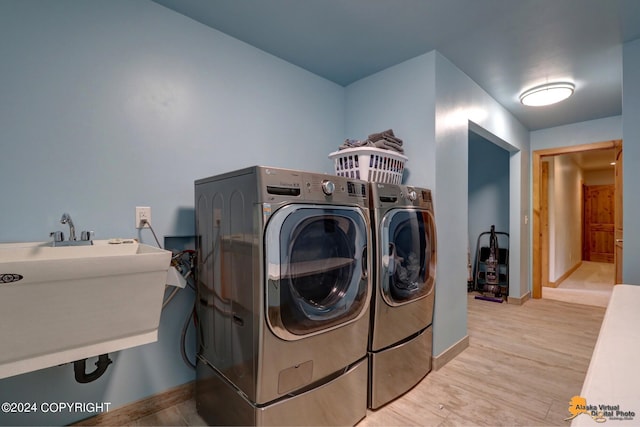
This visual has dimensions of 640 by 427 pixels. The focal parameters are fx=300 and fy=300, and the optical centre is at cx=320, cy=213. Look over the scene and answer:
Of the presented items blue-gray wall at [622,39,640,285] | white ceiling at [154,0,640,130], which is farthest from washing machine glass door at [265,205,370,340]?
blue-gray wall at [622,39,640,285]

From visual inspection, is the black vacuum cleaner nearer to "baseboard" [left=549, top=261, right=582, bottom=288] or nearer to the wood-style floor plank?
the wood-style floor plank

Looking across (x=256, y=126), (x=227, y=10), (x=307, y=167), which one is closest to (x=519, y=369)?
(x=307, y=167)

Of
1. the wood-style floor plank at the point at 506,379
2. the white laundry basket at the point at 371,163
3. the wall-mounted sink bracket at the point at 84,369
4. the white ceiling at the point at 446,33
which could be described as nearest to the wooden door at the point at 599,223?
the wood-style floor plank at the point at 506,379

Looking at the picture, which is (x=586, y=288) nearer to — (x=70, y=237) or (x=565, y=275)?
(x=565, y=275)

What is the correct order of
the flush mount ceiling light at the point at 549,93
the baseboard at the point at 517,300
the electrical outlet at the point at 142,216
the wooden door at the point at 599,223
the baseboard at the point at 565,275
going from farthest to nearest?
1. the wooden door at the point at 599,223
2. the baseboard at the point at 565,275
3. the baseboard at the point at 517,300
4. the flush mount ceiling light at the point at 549,93
5. the electrical outlet at the point at 142,216

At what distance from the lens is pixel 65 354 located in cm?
108

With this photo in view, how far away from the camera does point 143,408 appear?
167 centimetres

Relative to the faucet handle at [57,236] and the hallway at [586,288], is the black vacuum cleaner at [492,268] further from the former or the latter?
the faucet handle at [57,236]

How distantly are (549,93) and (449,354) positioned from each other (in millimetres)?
2502

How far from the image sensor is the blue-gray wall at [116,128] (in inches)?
53.4

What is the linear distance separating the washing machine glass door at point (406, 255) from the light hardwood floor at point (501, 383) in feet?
2.04

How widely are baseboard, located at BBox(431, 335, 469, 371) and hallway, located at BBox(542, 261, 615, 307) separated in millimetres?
2568

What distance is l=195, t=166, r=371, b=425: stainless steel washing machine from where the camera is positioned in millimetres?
1266

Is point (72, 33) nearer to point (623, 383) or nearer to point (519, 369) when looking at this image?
point (623, 383)
